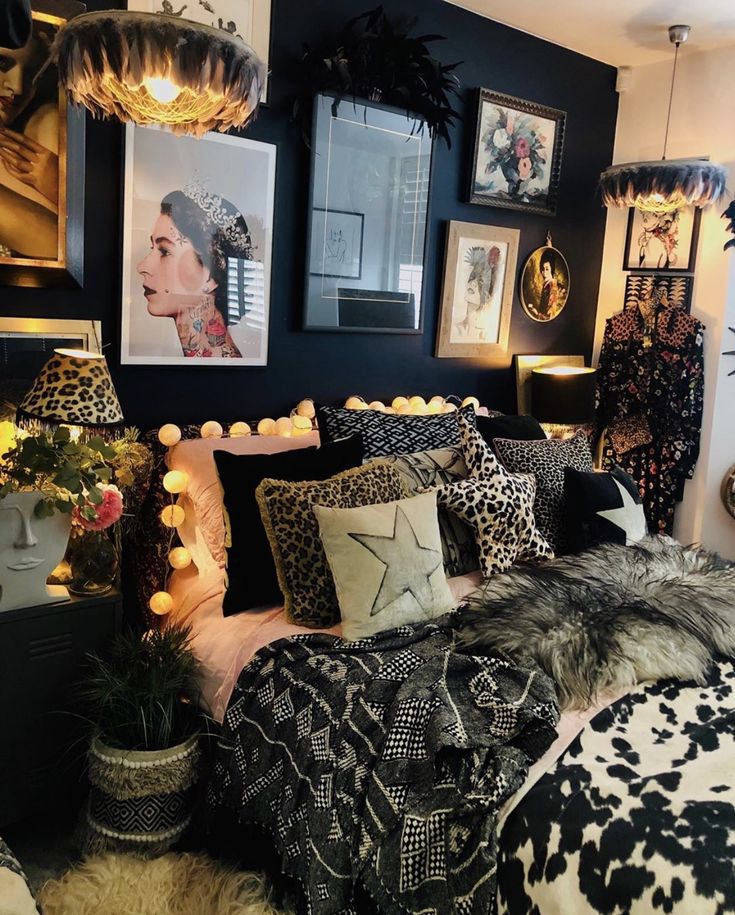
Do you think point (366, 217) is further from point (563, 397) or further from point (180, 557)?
point (180, 557)

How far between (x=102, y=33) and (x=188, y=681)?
1.61m

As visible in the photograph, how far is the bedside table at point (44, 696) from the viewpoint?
2232 mm

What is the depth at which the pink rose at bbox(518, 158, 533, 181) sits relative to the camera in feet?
12.9

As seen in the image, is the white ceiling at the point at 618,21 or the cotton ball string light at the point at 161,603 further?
the white ceiling at the point at 618,21

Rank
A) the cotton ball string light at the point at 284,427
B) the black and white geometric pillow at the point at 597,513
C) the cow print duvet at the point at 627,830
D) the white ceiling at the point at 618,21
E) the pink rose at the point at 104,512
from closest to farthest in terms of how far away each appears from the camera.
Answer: the cow print duvet at the point at 627,830, the pink rose at the point at 104,512, the black and white geometric pillow at the point at 597,513, the cotton ball string light at the point at 284,427, the white ceiling at the point at 618,21

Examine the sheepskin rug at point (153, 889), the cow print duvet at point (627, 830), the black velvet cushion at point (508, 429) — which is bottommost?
the sheepskin rug at point (153, 889)

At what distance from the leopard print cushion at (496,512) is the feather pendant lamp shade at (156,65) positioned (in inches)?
51.2

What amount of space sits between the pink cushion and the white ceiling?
2.11m

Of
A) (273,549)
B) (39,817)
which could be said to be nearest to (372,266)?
(273,549)

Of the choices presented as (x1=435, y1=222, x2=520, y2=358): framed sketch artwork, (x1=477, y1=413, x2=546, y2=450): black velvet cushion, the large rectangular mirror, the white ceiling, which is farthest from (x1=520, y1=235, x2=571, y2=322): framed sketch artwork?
(x1=477, y1=413, x2=546, y2=450): black velvet cushion

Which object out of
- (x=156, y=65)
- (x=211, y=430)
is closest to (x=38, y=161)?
(x=156, y=65)

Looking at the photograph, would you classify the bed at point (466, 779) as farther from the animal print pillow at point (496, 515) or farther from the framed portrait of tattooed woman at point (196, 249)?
the framed portrait of tattooed woman at point (196, 249)

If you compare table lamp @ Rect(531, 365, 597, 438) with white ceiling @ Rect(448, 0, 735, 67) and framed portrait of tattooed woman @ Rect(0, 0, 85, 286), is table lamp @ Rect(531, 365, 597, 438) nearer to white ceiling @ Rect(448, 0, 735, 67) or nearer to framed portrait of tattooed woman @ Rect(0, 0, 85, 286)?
white ceiling @ Rect(448, 0, 735, 67)

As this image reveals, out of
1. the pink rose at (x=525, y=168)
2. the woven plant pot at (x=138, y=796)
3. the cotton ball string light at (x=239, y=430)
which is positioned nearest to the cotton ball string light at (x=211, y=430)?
the cotton ball string light at (x=239, y=430)
